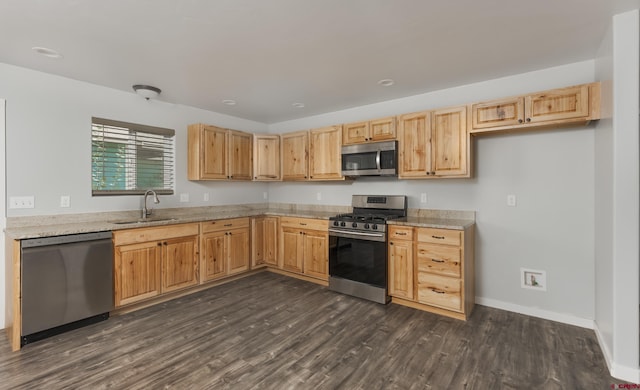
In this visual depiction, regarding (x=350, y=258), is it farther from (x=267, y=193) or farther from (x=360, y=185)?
(x=267, y=193)

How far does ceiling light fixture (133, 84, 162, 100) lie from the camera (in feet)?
11.3

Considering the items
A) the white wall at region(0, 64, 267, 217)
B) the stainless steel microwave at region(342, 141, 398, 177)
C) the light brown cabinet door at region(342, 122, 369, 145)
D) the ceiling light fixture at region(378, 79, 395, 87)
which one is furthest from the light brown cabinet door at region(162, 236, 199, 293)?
the ceiling light fixture at region(378, 79, 395, 87)

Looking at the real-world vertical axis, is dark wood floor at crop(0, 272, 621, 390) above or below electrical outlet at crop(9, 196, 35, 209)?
below

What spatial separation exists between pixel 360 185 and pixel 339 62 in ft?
6.42

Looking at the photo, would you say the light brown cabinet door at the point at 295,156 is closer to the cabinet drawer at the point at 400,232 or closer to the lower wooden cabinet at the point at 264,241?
the lower wooden cabinet at the point at 264,241

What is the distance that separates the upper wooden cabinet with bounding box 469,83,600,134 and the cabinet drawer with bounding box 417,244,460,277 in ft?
4.18

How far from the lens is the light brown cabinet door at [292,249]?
171 inches

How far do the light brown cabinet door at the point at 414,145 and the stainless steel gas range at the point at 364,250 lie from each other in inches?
18.9

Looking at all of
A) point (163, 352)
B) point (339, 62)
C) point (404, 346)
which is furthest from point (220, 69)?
point (404, 346)

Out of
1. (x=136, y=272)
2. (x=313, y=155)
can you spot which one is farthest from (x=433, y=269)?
(x=136, y=272)

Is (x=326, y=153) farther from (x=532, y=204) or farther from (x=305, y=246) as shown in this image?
(x=532, y=204)

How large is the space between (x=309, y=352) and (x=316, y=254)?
177 centimetres

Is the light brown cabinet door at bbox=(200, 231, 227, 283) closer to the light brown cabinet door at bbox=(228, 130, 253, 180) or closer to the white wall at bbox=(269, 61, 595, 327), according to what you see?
the light brown cabinet door at bbox=(228, 130, 253, 180)

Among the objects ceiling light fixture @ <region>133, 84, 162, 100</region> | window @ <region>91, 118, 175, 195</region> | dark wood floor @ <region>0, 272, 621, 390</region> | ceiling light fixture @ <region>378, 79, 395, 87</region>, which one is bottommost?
dark wood floor @ <region>0, 272, 621, 390</region>
